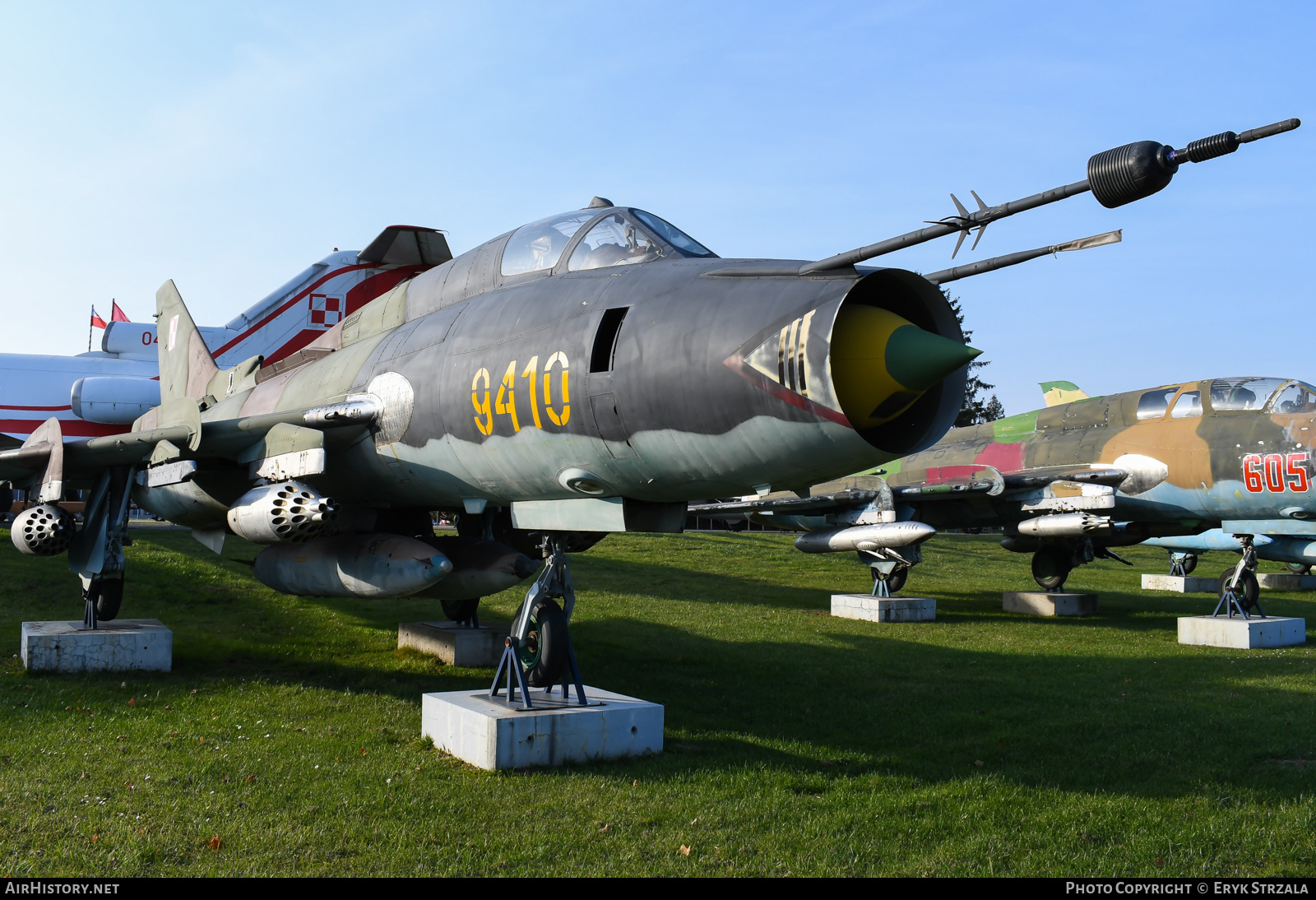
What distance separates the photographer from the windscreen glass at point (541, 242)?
260 inches

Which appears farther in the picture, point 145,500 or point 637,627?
point 637,627

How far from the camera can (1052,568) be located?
62.1ft

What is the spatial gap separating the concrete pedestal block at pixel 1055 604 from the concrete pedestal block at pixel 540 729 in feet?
43.4

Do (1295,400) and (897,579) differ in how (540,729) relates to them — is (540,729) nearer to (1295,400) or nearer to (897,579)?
(897,579)

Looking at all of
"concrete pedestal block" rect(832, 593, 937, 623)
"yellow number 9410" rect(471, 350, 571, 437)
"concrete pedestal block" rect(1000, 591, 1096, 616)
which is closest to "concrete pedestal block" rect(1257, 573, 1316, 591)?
"concrete pedestal block" rect(1000, 591, 1096, 616)

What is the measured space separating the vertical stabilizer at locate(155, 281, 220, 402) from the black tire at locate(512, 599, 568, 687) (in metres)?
7.22

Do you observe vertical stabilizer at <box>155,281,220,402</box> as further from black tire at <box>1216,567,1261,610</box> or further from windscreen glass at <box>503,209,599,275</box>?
black tire at <box>1216,567,1261,610</box>

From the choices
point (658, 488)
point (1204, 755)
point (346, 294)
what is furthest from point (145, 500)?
point (1204, 755)

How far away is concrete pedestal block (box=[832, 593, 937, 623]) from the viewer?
15781 millimetres

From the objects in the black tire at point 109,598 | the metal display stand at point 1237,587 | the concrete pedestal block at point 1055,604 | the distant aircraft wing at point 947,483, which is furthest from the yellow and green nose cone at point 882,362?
the concrete pedestal block at point 1055,604

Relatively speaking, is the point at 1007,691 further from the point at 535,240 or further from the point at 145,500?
the point at 145,500

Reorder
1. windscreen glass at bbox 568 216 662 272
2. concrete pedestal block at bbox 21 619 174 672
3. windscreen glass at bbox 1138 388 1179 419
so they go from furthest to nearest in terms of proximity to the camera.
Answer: windscreen glass at bbox 1138 388 1179 419 < concrete pedestal block at bbox 21 619 174 672 < windscreen glass at bbox 568 216 662 272

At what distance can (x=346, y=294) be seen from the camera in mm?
13867
